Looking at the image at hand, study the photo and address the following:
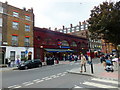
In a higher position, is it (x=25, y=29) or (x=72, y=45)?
(x=25, y=29)

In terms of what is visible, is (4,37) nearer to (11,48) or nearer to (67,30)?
(11,48)

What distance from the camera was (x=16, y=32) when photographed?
87.2 feet

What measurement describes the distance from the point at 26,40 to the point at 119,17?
69.2 feet

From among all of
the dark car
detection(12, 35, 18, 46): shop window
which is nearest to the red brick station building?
detection(12, 35, 18, 46): shop window

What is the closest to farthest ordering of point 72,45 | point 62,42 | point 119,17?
point 119,17
point 62,42
point 72,45

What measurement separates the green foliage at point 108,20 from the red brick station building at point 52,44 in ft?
61.9

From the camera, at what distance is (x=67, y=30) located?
262 ft

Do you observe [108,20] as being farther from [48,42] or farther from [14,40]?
[48,42]

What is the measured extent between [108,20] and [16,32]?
19.9 m

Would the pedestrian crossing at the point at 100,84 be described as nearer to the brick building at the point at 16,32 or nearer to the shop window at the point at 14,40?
the brick building at the point at 16,32

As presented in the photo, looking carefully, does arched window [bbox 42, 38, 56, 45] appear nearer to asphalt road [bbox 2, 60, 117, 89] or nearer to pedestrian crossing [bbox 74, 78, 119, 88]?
asphalt road [bbox 2, 60, 117, 89]

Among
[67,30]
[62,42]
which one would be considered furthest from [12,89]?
[67,30]

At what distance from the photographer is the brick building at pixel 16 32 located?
24.4 meters

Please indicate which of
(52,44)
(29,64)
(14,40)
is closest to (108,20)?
(29,64)
